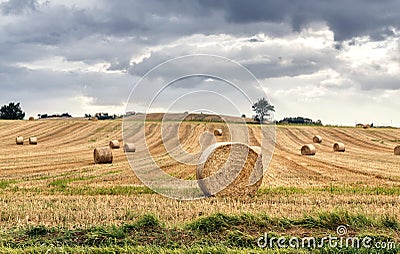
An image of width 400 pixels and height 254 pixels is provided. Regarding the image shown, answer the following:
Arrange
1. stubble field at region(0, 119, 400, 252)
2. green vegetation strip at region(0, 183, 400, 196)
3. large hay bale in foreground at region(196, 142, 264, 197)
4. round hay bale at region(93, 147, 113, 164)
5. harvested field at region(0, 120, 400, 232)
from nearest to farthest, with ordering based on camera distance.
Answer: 1. stubble field at region(0, 119, 400, 252)
2. harvested field at region(0, 120, 400, 232)
3. large hay bale in foreground at region(196, 142, 264, 197)
4. green vegetation strip at region(0, 183, 400, 196)
5. round hay bale at region(93, 147, 113, 164)

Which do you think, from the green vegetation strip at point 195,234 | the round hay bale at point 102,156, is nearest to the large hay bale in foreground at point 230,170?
the green vegetation strip at point 195,234

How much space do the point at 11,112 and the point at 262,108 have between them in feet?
212

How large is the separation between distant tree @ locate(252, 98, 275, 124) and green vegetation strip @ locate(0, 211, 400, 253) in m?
4.60

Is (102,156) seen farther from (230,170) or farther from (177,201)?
(177,201)

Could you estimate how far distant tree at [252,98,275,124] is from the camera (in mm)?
12562

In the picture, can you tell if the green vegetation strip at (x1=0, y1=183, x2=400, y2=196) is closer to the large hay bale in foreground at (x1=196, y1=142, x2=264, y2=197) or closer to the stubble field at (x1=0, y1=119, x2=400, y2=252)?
the stubble field at (x1=0, y1=119, x2=400, y2=252)

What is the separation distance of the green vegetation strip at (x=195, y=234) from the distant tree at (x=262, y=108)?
460 centimetres

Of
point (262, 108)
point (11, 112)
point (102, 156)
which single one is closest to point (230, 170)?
point (262, 108)

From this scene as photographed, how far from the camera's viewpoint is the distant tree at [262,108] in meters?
12.6

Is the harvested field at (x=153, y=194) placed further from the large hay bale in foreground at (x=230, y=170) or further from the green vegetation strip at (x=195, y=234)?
the green vegetation strip at (x=195, y=234)

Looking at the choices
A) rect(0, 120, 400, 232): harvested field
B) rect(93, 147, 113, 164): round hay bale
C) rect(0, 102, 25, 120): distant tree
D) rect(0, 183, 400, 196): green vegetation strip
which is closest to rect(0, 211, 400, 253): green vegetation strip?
rect(0, 120, 400, 232): harvested field

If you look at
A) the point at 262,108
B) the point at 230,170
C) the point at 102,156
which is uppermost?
the point at 262,108

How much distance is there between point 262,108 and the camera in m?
13.1

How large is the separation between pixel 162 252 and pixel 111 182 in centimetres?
841
